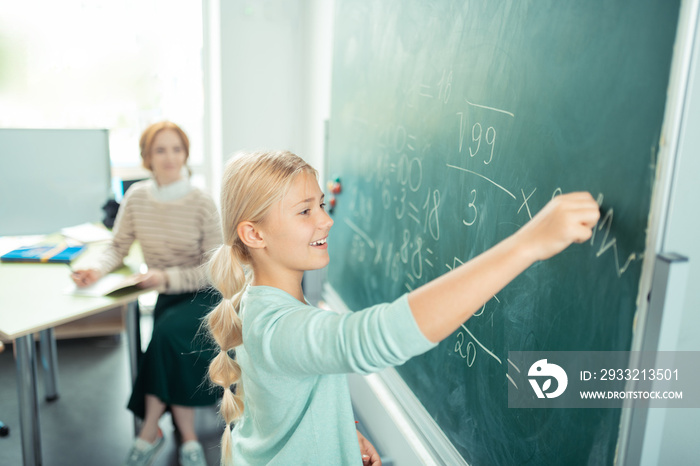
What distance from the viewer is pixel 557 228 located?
75 cm

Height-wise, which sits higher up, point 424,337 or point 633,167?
point 633,167

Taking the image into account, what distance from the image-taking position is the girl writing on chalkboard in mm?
753

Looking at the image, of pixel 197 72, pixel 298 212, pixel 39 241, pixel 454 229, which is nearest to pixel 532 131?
pixel 454 229

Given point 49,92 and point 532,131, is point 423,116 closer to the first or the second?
point 532,131

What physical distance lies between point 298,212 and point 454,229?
48cm

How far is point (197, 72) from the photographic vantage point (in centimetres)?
374

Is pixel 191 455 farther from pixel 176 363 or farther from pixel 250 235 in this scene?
pixel 250 235

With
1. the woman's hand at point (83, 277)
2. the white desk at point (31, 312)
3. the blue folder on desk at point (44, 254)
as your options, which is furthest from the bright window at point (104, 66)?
the woman's hand at point (83, 277)

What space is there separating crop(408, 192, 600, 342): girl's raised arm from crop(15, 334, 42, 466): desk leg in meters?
1.81

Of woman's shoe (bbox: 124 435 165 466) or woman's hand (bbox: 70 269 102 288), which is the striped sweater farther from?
woman's shoe (bbox: 124 435 165 466)

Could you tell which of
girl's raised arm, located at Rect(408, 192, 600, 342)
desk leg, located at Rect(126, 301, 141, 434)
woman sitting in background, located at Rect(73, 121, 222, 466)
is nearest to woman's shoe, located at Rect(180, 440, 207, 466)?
woman sitting in background, located at Rect(73, 121, 222, 466)

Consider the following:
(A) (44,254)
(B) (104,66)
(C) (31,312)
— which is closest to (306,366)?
(C) (31,312)

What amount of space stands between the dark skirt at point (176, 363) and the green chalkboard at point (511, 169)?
0.83 meters

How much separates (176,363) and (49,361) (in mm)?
958
